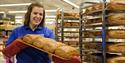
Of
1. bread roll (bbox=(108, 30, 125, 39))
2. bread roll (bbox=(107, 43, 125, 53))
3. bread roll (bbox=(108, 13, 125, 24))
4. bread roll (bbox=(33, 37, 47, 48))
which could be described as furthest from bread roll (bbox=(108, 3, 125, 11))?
bread roll (bbox=(33, 37, 47, 48))

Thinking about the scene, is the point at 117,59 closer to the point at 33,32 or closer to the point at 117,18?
the point at 117,18

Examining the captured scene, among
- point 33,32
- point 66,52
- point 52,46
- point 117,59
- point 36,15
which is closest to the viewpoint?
point 66,52

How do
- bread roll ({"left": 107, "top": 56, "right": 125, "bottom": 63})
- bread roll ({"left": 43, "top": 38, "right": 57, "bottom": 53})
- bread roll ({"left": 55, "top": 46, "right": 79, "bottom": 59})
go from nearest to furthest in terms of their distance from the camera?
bread roll ({"left": 55, "top": 46, "right": 79, "bottom": 59})
bread roll ({"left": 43, "top": 38, "right": 57, "bottom": 53})
bread roll ({"left": 107, "top": 56, "right": 125, "bottom": 63})

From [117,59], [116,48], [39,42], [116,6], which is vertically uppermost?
[116,6]

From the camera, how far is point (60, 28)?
615 cm

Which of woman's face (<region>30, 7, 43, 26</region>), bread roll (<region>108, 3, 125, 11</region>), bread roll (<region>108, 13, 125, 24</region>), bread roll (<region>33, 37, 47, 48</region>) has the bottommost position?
bread roll (<region>33, 37, 47, 48</region>)

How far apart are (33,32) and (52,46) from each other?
1.36 feet

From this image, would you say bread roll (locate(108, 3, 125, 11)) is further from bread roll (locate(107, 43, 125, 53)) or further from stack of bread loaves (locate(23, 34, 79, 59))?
stack of bread loaves (locate(23, 34, 79, 59))

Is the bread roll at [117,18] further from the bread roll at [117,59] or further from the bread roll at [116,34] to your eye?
the bread roll at [117,59]

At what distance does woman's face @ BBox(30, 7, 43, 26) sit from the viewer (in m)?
2.10

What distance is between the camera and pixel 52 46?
190 centimetres

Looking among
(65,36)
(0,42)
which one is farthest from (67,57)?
(0,42)

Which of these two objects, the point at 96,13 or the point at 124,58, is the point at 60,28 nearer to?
the point at 96,13

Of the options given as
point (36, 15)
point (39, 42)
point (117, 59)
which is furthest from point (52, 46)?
point (117, 59)
